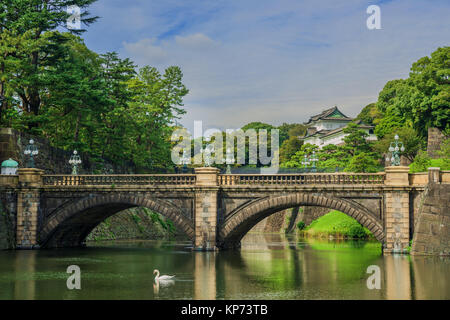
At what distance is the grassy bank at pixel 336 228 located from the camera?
58.1 metres

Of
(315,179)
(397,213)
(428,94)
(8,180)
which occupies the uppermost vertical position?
(428,94)

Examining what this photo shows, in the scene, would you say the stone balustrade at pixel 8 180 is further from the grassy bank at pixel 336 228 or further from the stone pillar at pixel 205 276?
the grassy bank at pixel 336 228

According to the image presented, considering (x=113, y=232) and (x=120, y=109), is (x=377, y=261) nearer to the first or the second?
(x=113, y=232)

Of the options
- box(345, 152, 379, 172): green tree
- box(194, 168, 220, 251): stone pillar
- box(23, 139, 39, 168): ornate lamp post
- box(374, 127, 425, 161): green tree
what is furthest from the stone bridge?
box(374, 127, 425, 161): green tree

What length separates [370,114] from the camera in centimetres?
11031

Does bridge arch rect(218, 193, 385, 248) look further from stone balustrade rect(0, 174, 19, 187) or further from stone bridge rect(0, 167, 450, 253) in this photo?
stone balustrade rect(0, 174, 19, 187)

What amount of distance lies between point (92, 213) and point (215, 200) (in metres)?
10.3

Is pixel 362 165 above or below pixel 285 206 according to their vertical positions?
above

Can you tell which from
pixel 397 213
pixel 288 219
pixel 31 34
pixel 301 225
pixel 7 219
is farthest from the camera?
pixel 288 219

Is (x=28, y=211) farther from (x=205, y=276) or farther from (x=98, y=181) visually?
(x=205, y=276)

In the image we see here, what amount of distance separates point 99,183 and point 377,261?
2025 centimetres

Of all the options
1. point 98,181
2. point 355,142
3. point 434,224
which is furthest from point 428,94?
point 98,181

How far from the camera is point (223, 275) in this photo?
94.3 feet

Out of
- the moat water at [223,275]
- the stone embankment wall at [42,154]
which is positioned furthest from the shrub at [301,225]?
the moat water at [223,275]
